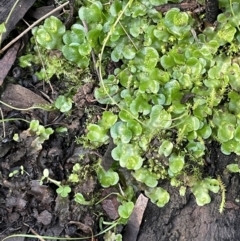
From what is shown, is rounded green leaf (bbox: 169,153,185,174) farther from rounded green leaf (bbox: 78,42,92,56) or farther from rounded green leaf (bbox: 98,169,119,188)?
rounded green leaf (bbox: 78,42,92,56)

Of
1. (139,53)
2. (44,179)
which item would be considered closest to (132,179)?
(44,179)

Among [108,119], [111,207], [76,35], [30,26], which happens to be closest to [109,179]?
[111,207]

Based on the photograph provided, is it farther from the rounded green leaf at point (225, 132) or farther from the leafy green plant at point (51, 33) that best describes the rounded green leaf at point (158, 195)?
the leafy green plant at point (51, 33)

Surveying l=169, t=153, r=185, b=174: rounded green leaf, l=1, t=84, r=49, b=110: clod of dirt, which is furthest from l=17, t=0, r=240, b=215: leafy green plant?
l=1, t=84, r=49, b=110: clod of dirt

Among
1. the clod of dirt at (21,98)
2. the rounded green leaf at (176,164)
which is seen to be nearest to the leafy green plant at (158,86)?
the rounded green leaf at (176,164)

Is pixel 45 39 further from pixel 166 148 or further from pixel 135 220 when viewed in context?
pixel 135 220

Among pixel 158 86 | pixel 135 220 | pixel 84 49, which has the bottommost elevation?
pixel 135 220

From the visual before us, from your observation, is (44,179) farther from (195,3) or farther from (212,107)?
(195,3)

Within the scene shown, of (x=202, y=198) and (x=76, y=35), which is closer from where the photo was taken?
(x=202, y=198)

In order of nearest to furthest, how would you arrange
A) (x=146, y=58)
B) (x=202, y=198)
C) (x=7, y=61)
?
(x=202, y=198) → (x=146, y=58) → (x=7, y=61)
